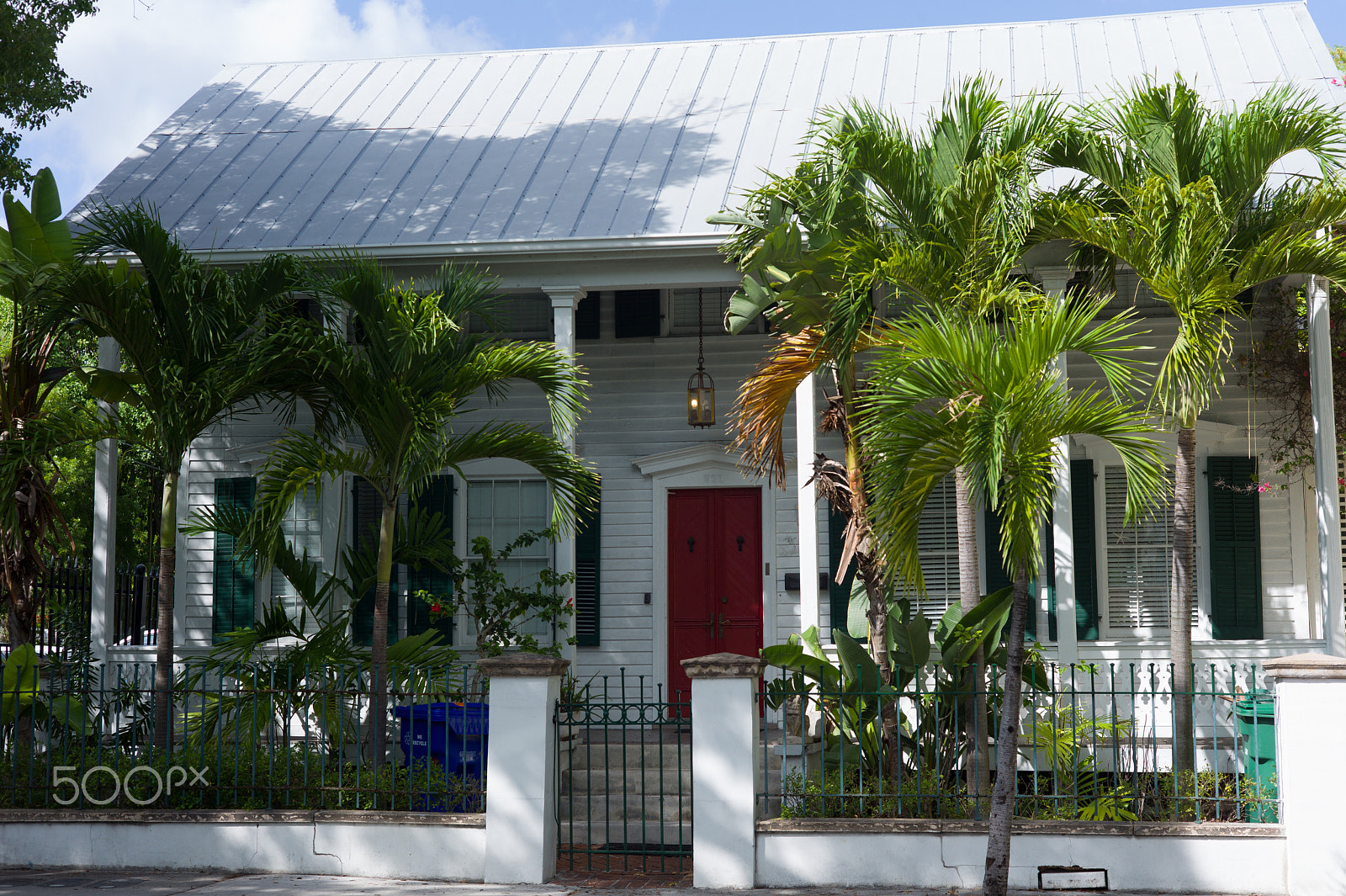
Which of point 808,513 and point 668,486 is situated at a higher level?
point 668,486

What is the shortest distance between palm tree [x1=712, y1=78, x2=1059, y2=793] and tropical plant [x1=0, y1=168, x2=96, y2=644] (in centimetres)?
443

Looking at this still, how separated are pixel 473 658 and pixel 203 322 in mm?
4384

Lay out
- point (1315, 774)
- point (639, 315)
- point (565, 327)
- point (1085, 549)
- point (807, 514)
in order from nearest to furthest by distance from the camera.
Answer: point (1315, 774), point (807, 514), point (565, 327), point (1085, 549), point (639, 315)

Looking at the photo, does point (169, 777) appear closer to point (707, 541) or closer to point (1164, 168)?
point (707, 541)

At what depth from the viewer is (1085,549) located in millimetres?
9859

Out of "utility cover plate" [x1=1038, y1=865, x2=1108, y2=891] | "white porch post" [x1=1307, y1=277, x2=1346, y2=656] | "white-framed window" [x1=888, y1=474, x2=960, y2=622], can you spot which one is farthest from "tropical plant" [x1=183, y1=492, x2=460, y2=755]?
"white porch post" [x1=1307, y1=277, x2=1346, y2=656]

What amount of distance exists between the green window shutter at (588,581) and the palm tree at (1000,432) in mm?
5485

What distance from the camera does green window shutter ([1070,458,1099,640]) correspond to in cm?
979

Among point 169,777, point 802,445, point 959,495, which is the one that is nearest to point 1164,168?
point 959,495

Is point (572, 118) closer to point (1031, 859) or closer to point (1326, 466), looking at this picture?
point (1326, 466)

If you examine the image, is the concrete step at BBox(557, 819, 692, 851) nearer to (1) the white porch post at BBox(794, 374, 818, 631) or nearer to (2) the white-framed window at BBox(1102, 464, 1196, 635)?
(1) the white porch post at BBox(794, 374, 818, 631)

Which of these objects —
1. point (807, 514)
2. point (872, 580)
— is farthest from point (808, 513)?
point (872, 580)

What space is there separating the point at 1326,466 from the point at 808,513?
12.1 feet

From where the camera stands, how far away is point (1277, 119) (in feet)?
21.1
